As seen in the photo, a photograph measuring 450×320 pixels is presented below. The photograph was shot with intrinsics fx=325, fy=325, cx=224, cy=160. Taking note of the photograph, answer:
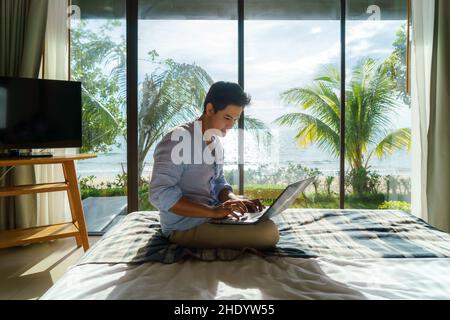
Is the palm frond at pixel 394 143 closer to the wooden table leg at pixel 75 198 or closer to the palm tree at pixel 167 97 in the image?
the palm tree at pixel 167 97

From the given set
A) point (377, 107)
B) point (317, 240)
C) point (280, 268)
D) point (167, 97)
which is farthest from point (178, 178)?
point (377, 107)

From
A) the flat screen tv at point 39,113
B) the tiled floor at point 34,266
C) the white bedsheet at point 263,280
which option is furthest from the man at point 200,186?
the flat screen tv at point 39,113

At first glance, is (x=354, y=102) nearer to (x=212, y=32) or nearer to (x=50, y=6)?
(x=212, y=32)

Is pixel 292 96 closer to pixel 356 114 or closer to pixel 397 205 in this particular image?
pixel 356 114

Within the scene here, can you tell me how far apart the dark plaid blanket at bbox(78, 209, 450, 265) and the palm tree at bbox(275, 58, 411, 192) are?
145 centimetres

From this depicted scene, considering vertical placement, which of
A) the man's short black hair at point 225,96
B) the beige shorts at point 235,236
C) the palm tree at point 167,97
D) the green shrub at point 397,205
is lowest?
the green shrub at point 397,205

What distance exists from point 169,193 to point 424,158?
7.93 feet

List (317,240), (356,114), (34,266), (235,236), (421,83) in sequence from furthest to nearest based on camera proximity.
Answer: (356,114) → (421,83) → (34,266) → (317,240) → (235,236)

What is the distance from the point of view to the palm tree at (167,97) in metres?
2.95

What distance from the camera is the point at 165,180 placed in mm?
1151

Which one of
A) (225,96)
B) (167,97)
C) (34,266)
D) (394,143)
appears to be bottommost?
(34,266)

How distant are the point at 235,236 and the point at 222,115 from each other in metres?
0.49

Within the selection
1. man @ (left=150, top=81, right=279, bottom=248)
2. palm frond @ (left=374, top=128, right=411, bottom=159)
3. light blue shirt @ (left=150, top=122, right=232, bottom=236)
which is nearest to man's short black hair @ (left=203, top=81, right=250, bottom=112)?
man @ (left=150, top=81, right=279, bottom=248)

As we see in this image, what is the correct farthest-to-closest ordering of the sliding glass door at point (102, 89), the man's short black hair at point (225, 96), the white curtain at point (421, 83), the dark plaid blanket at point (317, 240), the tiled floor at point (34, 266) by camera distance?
the sliding glass door at point (102, 89) < the white curtain at point (421, 83) < the tiled floor at point (34, 266) < the man's short black hair at point (225, 96) < the dark plaid blanket at point (317, 240)
